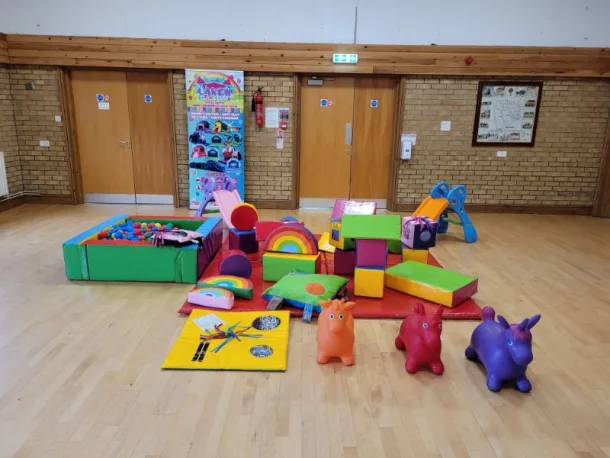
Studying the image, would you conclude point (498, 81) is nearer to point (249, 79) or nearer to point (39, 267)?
point (249, 79)

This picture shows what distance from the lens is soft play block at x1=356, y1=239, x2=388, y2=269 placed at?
3639 millimetres

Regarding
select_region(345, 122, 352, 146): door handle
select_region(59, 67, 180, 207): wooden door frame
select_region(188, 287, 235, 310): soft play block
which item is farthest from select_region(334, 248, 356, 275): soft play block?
select_region(59, 67, 180, 207): wooden door frame

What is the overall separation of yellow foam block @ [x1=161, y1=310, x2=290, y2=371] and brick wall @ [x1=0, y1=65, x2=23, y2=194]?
536cm

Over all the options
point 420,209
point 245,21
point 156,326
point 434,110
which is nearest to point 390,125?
point 434,110

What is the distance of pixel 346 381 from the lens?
270 cm

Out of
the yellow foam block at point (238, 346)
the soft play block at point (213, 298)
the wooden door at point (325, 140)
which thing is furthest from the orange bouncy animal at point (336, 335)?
the wooden door at point (325, 140)

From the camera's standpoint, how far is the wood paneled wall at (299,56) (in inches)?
266

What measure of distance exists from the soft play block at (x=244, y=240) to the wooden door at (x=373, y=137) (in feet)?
10.2

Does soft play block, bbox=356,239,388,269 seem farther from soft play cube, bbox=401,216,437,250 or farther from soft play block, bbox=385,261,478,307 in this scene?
soft play cube, bbox=401,216,437,250

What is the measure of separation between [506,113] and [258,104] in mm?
3833

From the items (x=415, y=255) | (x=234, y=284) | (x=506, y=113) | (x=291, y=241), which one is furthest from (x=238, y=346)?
(x=506, y=113)

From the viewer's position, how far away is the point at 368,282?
3.72 metres

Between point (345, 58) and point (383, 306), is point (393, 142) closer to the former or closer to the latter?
point (345, 58)

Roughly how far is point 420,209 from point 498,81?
2.91m
